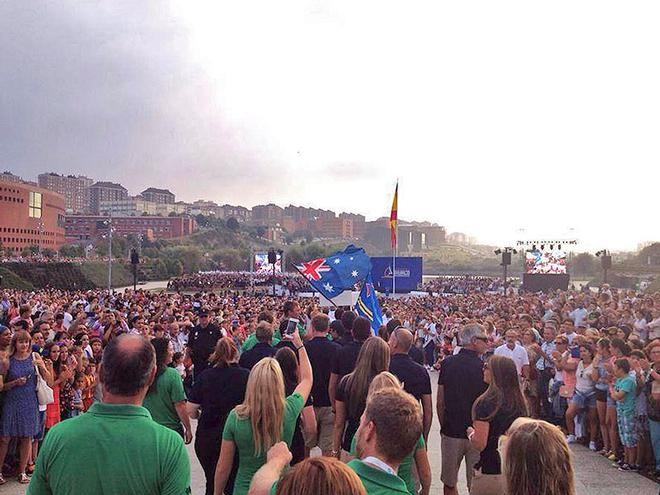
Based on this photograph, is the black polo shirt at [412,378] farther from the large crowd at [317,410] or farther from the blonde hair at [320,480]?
the blonde hair at [320,480]

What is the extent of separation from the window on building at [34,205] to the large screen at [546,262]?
3689 inches

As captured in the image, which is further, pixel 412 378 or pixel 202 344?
pixel 202 344

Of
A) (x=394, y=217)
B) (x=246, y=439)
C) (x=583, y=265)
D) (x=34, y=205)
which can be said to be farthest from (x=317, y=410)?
(x=34, y=205)

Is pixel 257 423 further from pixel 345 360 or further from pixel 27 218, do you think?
pixel 27 218

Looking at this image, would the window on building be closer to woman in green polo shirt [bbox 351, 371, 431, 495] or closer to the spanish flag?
the spanish flag

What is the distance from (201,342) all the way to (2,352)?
3163mm

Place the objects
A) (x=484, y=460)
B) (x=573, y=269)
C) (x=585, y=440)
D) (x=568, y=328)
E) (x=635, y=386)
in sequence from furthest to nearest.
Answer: (x=573, y=269)
(x=568, y=328)
(x=585, y=440)
(x=635, y=386)
(x=484, y=460)

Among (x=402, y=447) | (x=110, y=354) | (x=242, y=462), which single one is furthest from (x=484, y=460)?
(x=110, y=354)

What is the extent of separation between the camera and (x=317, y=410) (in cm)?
701

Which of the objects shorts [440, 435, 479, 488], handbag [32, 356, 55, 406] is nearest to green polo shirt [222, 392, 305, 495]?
shorts [440, 435, 479, 488]

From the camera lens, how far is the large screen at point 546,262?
47156 mm

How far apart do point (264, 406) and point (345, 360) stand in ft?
8.49

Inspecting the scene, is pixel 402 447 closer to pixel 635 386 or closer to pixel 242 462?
pixel 242 462

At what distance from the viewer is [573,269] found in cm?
9756
